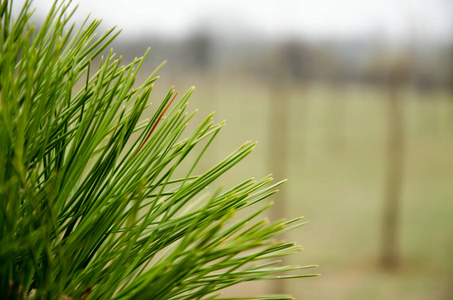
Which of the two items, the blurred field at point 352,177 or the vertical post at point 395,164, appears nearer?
the vertical post at point 395,164

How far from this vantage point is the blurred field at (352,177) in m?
4.43

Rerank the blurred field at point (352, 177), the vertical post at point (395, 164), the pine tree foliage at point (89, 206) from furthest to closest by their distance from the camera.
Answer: the blurred field at point (352, 177), the vertical post at point (395, 164), the pine tree foliage at point (89, 206)

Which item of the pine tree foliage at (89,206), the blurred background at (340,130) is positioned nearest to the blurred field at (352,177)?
the blurred background at (340,130)

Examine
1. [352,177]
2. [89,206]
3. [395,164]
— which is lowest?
[89,206]

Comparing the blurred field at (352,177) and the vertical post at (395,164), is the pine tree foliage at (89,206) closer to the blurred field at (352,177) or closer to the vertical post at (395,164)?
the blurred field at (352,177)

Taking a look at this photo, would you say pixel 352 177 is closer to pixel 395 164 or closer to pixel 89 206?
pixel 395 164

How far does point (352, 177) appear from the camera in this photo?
899 centimetres

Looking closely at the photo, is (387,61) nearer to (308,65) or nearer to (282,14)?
(282,14)

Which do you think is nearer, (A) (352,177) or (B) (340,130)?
(A) (352,177)

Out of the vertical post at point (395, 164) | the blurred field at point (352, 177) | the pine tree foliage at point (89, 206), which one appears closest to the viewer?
the pine tree foliage at point (89, 206)

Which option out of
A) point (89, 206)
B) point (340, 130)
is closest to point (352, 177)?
point (340, 130)

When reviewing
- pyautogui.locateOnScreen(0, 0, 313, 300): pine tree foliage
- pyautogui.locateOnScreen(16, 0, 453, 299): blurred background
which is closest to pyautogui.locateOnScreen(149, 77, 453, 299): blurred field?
pyautogui.locateOnScreen(16, 0, 453, 299): blurred background

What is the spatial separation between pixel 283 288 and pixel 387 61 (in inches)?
100

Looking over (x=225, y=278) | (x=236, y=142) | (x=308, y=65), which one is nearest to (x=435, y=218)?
(x=308, y=65)
